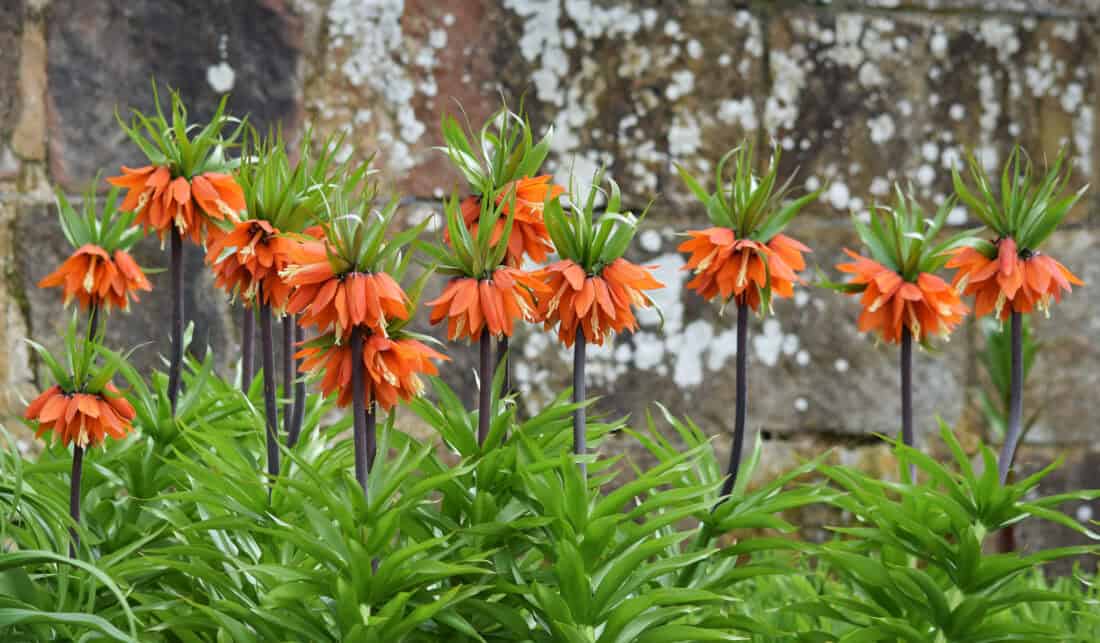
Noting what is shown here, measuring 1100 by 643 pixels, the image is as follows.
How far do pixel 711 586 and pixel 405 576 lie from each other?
1.36ft

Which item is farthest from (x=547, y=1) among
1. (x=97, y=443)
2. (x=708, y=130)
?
(x=97, y=443)

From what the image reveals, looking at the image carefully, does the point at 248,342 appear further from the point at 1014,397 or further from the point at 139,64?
the point at 139,64

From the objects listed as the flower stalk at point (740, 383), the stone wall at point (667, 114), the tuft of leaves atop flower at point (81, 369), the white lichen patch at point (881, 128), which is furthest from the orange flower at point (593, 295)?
the white lichen patch at point (881, 128)

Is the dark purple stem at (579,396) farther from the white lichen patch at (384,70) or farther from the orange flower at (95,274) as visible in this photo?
the white lichen patch at (384,70)

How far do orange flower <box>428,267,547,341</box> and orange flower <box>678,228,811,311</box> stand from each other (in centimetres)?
24

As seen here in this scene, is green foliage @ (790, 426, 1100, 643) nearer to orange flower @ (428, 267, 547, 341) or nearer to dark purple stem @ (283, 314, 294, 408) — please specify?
orange flower @ (428, 267, 547, 341)

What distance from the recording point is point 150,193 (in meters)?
1.57

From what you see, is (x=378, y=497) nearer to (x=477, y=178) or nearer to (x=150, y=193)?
(x=477, y=178)

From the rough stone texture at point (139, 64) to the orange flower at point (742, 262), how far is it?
1.51 metres

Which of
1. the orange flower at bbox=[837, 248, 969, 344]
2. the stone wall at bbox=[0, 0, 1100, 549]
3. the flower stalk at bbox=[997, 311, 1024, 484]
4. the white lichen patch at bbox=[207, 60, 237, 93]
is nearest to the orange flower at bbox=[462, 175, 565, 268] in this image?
the orange flower at bbox=[837, 248, 969, 344]

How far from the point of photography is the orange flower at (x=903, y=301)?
1.52 meters

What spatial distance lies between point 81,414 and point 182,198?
0.30m

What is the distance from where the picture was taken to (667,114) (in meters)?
2.76

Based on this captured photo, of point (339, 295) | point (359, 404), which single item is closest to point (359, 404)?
point (359, 404)
